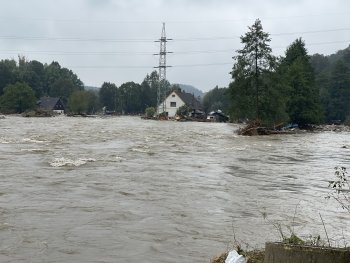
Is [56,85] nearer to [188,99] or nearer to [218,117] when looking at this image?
[188,99]

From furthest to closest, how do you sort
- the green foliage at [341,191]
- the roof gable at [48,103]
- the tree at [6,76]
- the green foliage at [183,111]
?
the tree at [6,76] → the roof gable at [48,103] → the green foliage at [183,111] → the green foliage at [341,191]

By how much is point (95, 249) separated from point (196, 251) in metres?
1.47

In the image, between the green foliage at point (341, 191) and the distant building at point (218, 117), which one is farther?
the distant building at point (218, 117)

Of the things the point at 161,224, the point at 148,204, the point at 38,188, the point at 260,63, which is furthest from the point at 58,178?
the point at 260,63

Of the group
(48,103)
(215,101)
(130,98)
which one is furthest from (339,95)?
(130,98)

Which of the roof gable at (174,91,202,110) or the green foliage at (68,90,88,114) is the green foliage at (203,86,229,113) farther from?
the green foliage at (68,90,88,114)

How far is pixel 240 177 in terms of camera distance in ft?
48.1

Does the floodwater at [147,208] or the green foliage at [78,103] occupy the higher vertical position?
the green foliage at [78,103]

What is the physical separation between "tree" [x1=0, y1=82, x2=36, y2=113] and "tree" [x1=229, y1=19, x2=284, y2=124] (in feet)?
231

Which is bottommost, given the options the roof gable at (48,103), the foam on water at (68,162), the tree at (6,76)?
the foam on water at (68,162)

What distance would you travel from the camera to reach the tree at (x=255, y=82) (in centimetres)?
5247

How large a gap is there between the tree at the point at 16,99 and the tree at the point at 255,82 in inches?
2773

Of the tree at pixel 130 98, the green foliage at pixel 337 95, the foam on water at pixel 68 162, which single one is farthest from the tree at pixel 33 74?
the foam on water at pixel 68 162

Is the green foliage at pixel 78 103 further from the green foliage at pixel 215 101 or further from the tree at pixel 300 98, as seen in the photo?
the tree at pixel 300 98
